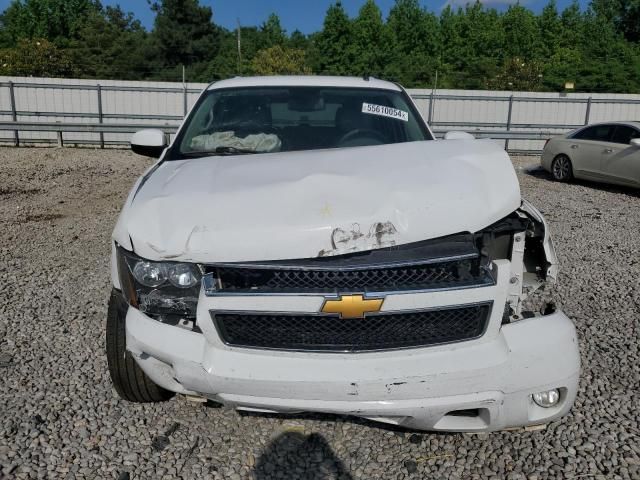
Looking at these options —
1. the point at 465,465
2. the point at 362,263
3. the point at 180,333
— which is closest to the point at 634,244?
the point at 465,465

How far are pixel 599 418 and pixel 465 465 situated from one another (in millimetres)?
881

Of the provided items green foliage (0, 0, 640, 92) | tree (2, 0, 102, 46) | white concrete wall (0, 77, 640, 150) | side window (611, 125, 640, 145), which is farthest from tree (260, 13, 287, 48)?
side window (611, 125, 640, 145)

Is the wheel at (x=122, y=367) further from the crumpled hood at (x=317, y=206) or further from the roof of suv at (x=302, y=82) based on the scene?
the roof of suv at (x=302, y=82)

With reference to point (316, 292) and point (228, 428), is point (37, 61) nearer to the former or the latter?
point (228, 428)

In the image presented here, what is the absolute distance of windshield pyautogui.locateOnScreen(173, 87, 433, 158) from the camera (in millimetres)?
3615

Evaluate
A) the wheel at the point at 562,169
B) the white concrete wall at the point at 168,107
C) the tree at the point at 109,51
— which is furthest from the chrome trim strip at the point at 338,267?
the tree at the point at 109,51

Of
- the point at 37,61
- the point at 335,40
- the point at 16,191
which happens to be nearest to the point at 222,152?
the point at 16,191

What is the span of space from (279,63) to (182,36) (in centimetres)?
1264

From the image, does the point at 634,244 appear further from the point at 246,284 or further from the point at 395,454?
the point at 246,284

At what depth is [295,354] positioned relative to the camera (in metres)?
2.22

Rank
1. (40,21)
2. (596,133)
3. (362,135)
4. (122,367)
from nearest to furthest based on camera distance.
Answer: (122,367) < (362,135) < (596,133) < (40,21)

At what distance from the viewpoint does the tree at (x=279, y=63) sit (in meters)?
39.4

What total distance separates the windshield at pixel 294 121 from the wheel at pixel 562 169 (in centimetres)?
890

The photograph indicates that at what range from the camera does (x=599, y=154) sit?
1101cm
